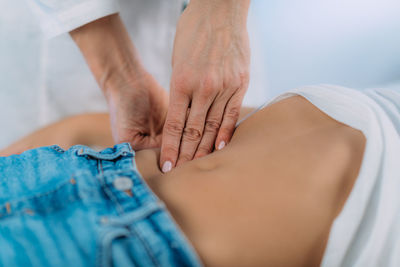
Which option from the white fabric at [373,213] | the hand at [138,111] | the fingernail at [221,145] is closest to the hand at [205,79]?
the fingernail at [221,145]

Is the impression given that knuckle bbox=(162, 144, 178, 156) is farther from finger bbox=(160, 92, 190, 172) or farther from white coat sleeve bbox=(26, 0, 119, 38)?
white coat sleeve bbox=(26, 0, 119, 38)

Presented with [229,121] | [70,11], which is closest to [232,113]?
[229,121]

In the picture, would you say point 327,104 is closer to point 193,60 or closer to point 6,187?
point 193,60

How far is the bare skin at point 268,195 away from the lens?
1.59 ft

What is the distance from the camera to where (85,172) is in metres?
0.50

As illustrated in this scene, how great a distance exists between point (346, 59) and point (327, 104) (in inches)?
35.0

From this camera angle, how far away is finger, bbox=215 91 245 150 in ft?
2.38

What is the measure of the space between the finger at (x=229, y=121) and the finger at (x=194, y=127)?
47mm

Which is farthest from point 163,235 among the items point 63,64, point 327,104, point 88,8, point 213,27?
point 63,64

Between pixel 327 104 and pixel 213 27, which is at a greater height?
pixel 213 27

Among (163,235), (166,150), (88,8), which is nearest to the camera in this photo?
(163,235)

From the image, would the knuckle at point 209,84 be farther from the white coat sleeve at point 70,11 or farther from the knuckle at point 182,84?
the white coat sleeve at point 70,11

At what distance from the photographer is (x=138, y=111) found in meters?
0.91

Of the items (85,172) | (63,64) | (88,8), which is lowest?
(85,172)
